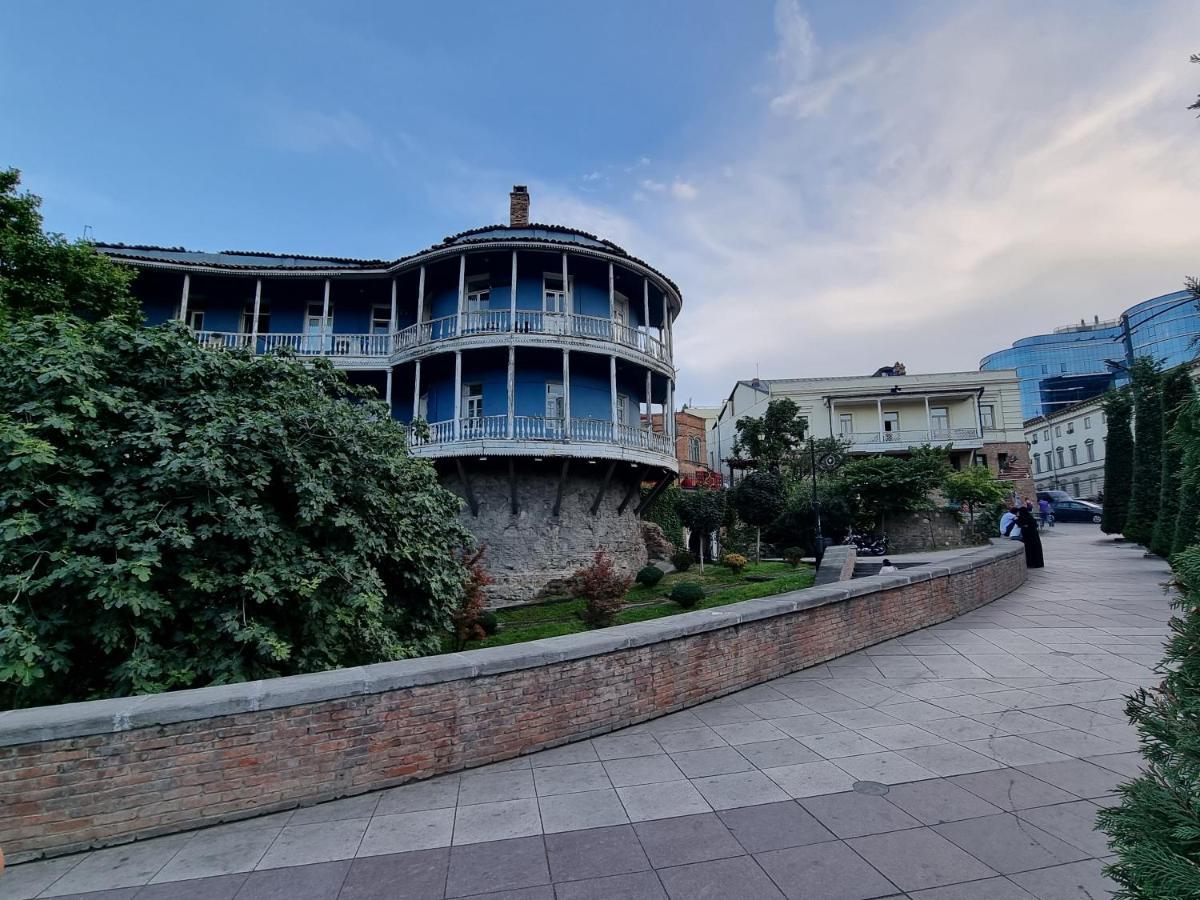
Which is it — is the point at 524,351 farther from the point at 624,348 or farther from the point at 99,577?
the point at 99,577

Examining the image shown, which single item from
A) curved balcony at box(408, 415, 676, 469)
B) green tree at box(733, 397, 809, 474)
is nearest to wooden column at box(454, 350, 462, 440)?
curved balcony at box(408, 415, 676, 469)

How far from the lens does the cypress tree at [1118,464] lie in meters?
22.8

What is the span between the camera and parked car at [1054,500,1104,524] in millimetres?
35656

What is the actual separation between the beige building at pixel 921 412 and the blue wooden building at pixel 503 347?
20093 mm

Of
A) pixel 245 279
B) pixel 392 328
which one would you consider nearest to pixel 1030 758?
pixel 392 328

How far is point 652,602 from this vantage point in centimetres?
1416

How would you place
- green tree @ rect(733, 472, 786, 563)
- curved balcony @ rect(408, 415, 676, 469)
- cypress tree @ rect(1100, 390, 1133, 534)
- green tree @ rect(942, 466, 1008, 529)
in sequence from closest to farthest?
1. curved balcony @ rect(408, 415, 676, 469)
2. green tree @ rect(733, 472, 786, 563)
3. green tree @ rect(942, 466, 1008, 529)
4. cypress tree @ rect(1100, 390, 1133, 534)

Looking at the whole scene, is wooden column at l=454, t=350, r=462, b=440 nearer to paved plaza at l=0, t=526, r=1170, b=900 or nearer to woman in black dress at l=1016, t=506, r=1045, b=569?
paved plaza at l=0, t=526, r=1170, b=900

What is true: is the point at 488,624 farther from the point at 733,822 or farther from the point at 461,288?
the point at 461,288

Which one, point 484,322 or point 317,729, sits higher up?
point 484,322

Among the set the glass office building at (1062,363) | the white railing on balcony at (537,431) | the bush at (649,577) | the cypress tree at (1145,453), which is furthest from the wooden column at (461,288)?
the glass office building at (1062,363)

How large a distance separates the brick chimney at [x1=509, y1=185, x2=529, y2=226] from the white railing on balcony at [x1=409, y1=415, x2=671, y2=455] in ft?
27.1

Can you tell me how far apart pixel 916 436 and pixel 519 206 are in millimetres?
28595

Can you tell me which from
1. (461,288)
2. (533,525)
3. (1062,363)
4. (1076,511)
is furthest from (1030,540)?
(1062,363)
